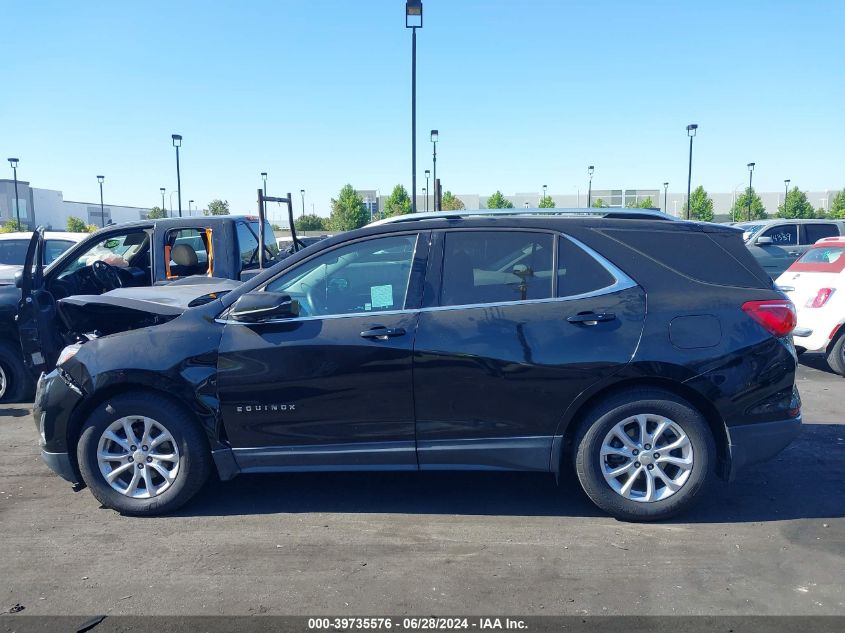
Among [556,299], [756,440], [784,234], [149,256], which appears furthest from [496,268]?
[784,234]

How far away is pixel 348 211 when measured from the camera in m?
50.3

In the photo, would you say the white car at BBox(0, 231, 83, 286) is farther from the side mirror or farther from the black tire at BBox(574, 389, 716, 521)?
the black tire at BBox(574, 389, 716, 521)

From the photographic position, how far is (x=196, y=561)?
12.9 ft

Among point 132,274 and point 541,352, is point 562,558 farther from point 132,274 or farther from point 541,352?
point 132,274

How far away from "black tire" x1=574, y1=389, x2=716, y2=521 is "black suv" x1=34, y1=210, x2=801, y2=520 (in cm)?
1

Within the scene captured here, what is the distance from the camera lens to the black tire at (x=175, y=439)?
14.5ft

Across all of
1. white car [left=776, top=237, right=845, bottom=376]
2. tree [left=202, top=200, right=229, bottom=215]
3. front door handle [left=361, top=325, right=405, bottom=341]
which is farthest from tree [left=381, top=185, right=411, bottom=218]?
front door handle [left=361, top=325, right=405, bottom=341]

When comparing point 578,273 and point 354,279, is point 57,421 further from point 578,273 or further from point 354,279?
point 578,273

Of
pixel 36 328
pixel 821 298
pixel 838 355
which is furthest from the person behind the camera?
pixel 821 298

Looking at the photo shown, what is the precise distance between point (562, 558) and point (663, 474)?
2.82ft

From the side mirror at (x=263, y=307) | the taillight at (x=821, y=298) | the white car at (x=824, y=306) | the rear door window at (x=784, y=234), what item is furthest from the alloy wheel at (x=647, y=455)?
the rear door window at (x=784, y=234)

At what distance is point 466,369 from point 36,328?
3.71 m

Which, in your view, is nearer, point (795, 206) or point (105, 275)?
point (105, 275)

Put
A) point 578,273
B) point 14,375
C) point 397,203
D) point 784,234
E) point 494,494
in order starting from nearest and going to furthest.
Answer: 1. point 578,273
2. point 494,494
3. point 14,375
4. point 784,234
5. point 397,203
